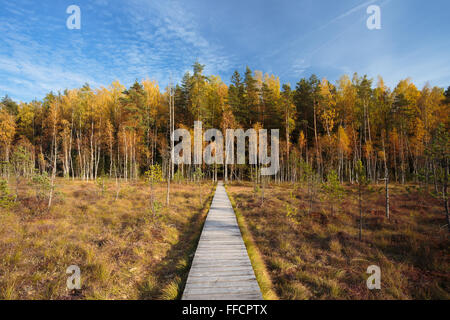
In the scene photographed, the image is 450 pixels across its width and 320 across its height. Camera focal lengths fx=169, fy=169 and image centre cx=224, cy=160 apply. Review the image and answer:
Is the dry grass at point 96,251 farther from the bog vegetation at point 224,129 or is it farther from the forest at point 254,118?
the forest at point 254,118

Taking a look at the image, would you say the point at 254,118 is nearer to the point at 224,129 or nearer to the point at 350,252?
the point at 224,129

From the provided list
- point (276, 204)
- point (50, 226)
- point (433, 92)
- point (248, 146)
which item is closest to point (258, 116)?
point (248, 146)

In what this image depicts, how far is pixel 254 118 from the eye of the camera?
2992cm

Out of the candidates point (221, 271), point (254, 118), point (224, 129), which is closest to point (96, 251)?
point (221, 271)

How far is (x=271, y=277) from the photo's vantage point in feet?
16.2

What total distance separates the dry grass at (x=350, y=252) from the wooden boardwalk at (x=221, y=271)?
0.86m


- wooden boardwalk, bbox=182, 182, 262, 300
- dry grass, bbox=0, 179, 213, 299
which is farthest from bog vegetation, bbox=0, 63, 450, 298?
wooden boardwalk, bbox=182, 182, 262, 300

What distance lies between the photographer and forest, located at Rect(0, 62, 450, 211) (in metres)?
23.6

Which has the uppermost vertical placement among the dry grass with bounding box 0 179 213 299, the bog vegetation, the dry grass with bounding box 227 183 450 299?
the bog vegetation

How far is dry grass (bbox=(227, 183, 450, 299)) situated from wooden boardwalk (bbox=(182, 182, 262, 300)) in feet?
2.81

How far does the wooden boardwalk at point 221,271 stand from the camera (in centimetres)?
373

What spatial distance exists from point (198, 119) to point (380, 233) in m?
23.4

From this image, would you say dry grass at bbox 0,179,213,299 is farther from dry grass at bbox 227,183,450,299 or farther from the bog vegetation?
dry grass at bbox 227,183,450,299

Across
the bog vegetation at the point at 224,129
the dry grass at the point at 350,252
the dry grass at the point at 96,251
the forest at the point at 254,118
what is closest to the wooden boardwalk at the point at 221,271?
the dry grass at the point at 96,251
